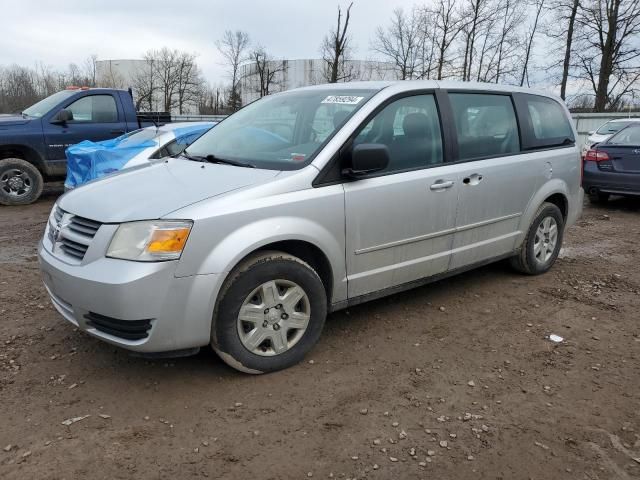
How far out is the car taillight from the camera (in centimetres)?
909

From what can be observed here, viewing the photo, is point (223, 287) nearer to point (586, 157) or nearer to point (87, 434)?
point (87, 434)

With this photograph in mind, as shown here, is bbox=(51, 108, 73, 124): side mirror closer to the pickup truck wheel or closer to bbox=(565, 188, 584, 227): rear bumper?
the pickup truck wheel

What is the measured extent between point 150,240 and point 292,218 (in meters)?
0.82

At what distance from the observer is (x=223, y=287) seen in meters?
2.98

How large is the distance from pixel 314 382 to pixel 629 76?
108 ft

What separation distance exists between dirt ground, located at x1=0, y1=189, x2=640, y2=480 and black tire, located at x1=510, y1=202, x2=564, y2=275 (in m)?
0.66

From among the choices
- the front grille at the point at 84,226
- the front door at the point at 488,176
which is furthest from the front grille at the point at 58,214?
the front door at the point at 488,176

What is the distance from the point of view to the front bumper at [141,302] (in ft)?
9.10

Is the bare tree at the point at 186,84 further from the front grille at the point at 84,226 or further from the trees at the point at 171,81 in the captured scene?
the front grille at the point at 84,226

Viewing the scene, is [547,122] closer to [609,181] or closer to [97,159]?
[609,181]

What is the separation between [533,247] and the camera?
5074 millimetres

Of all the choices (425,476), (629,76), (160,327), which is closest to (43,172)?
(160,327)

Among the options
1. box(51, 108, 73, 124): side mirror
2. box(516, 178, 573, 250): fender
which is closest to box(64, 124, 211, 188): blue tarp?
box(51, 108, 73, 124): side mirror

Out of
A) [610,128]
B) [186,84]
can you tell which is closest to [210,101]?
[186,84]
